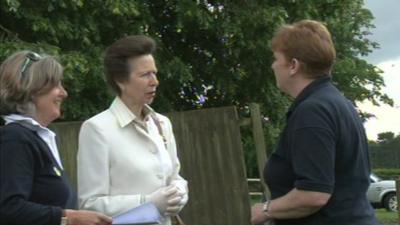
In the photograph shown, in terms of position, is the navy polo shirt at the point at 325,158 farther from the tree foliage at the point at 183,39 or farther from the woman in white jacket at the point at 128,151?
the tree foliage at the point at 183,39

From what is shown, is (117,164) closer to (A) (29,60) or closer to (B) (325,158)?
(A) (29,60)

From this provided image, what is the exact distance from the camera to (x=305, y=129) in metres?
2.70

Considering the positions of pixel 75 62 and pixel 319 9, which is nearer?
pixel 75 62

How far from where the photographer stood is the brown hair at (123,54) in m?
3.39

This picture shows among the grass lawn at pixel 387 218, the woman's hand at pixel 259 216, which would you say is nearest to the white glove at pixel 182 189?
the woman's hand at pixel 259 216

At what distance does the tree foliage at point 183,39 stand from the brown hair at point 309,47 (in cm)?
516

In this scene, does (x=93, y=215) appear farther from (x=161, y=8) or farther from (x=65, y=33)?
(x=161, y=8)

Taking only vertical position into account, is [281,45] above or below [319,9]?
below

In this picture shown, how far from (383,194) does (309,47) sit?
22.5 meters

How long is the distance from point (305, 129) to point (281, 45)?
0.38 metres

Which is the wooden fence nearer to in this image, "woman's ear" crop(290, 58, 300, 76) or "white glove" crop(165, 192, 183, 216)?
"white glove" crop(165, 192, 183, 216)

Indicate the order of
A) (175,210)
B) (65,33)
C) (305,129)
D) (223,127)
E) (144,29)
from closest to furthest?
(305,129) < (175,210) < (223,127) < (65,33) < (144,29)

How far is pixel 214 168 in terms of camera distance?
5758mm

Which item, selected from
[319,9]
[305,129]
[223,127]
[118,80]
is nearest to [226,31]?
[319,9]
